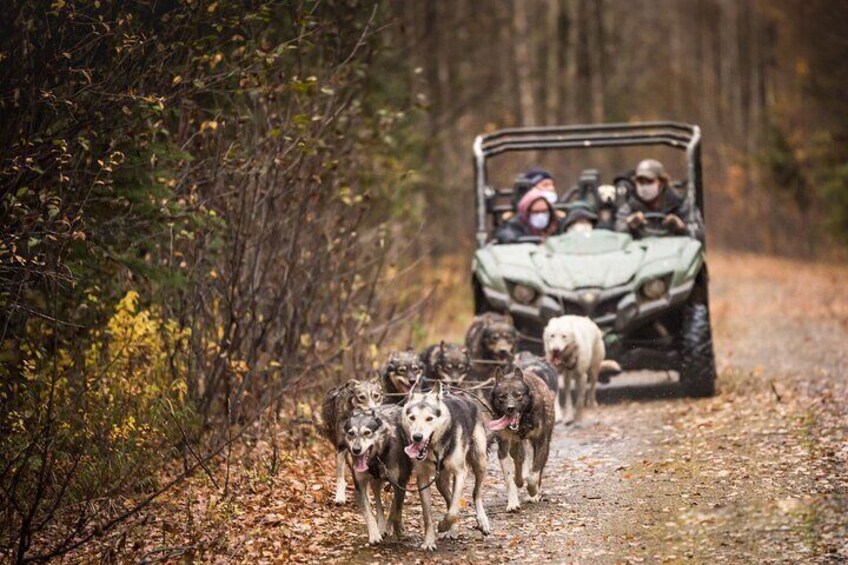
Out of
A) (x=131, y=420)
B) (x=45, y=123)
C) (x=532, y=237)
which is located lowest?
(x=131, y=420)

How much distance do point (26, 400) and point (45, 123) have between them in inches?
78.3

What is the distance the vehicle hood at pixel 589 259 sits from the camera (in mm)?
13094

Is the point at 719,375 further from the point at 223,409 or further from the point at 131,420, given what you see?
the point at 131,420

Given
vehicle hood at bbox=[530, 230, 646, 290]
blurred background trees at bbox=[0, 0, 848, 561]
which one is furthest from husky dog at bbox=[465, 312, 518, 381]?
blurred background trees at bbox=[0, 0, 848, 561]

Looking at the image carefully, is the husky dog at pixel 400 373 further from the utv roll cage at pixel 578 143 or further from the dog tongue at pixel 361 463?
the utv roll cage at pixel 578 143

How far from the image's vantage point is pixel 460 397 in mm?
9148

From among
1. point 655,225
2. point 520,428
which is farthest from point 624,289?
point 520,428

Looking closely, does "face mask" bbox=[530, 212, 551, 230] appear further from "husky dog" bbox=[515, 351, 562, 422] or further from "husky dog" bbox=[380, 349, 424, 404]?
"husky dog" bbox=[380, 349, 424, 404]

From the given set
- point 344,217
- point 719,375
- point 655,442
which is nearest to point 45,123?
point 344,217

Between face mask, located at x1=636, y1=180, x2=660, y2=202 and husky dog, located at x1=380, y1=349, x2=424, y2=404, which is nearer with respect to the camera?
husky dog, located at x1=380, y1=349, x2=424, y2=404

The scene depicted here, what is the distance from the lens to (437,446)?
8359mm

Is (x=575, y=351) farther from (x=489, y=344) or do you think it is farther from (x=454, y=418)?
(x=454, y=418)

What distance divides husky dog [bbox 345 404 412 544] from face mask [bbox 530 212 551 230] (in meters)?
6.44

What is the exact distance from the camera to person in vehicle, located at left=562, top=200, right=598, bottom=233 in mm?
14281
